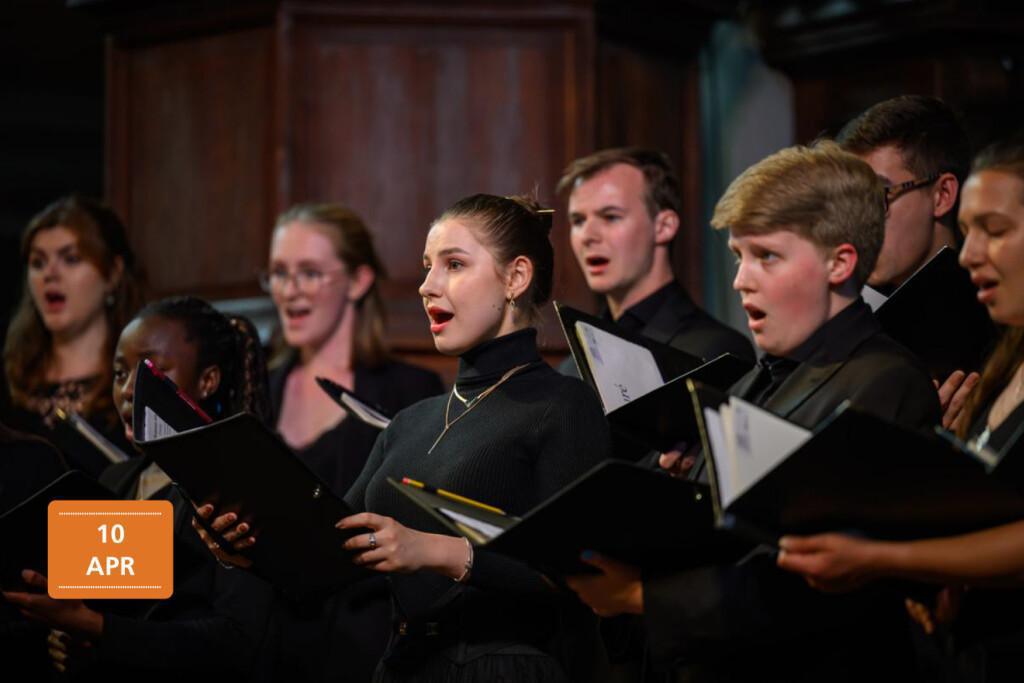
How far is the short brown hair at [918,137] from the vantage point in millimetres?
2838

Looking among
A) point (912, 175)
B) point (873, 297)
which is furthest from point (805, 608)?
point (912, 175)

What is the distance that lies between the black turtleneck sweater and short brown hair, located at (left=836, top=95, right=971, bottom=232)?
830 millimetres

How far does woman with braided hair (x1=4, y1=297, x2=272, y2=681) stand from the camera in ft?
9.29

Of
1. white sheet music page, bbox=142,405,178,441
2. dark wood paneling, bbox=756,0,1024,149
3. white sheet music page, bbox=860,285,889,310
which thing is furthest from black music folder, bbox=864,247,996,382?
dark wood paneling, bbox=756,0,1024,149

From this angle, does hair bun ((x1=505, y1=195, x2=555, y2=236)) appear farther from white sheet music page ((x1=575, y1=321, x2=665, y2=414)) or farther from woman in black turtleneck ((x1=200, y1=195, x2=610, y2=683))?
white sheet music page ((x1=575, y1=321, x2=665, y2=414))

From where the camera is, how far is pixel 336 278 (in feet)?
13.3

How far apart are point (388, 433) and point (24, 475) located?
3.12 ft

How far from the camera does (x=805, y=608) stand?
6.48 ft

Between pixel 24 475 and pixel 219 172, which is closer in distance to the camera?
pixel 24 475

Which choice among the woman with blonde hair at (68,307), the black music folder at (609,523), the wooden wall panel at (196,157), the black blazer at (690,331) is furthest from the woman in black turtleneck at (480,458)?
the wooden wall panel at (196,157)

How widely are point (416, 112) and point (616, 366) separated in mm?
2286

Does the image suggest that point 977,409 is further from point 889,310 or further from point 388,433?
point 388,433

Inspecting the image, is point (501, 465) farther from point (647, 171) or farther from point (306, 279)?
point (306, 279)

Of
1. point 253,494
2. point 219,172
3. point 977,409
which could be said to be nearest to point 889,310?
point 977,409
